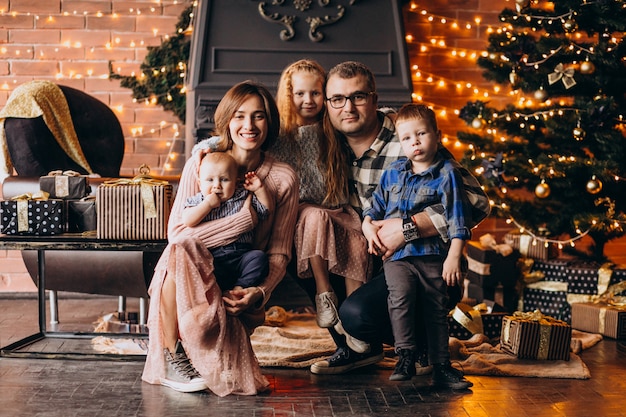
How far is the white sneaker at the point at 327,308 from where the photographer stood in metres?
3.04

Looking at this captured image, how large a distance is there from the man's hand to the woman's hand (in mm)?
499

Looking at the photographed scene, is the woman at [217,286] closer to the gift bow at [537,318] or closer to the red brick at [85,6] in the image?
the gift bow at [537,318]

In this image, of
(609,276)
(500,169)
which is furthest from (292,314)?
(609,276)

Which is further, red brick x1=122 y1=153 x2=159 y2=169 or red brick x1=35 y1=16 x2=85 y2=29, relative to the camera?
red brick x1=122 y1=153 x2=159 y2=169

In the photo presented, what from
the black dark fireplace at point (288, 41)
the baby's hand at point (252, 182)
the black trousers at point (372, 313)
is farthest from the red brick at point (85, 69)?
the black trousers at point (372, 313)

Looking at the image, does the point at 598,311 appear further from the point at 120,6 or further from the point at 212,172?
the point at 120,6

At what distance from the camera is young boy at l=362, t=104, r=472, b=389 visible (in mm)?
2832

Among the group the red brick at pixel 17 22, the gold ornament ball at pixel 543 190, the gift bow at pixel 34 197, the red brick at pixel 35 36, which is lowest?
the gift bow at pixel 34 197

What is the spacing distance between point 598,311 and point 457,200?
1.55 m

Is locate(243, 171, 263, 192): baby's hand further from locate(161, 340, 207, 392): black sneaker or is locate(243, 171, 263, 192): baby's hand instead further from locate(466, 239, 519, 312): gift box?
locate(466, 239, 519, 312): gift box

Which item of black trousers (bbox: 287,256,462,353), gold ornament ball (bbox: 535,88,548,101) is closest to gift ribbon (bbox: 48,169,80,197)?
black trousers (bbox: 287,256,462,353)

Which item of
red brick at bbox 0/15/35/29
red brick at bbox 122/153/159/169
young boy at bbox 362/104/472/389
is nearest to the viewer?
young boy at bbox 362/104/472/389

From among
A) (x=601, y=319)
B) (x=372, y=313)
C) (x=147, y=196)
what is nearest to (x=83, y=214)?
(x=147, y=196)

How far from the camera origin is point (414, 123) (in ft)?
9.36
